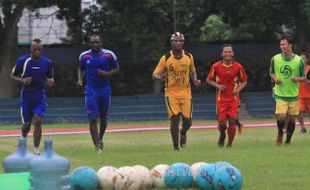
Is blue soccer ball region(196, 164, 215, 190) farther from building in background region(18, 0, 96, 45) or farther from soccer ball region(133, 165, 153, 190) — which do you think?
building in background region(18, 0, 96, 45)

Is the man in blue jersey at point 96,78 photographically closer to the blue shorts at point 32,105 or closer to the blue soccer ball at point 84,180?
the blue shorts at point 32,105

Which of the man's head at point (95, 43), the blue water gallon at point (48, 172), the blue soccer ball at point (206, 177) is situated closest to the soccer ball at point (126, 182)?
the blue soccer ball at point (206, 177)

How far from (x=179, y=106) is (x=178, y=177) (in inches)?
252

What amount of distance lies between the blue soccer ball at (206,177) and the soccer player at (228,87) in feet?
22.2

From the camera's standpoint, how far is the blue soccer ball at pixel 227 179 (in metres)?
8.16

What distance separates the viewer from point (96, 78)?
15.0m

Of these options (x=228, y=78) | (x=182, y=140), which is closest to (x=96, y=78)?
(x=182, y=140)

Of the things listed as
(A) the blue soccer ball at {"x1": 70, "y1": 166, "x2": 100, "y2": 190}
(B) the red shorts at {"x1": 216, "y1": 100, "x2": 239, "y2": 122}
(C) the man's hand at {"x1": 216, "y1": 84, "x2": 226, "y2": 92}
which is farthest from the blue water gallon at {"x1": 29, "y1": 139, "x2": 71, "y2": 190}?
(B) the red shorts at {"x1": 216, "y1": 100, "x2": 239, "y2": 122}

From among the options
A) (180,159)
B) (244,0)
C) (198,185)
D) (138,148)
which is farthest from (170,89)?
(244,0)

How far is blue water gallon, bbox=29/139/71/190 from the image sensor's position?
606 centimetres

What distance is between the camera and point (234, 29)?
4103 cm

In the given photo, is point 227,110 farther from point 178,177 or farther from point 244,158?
point 178,177

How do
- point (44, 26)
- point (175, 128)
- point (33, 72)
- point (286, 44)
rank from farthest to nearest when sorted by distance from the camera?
point (44, 26), point (286, 44), point (175, 128), point (33, 72)

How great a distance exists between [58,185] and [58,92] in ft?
114
